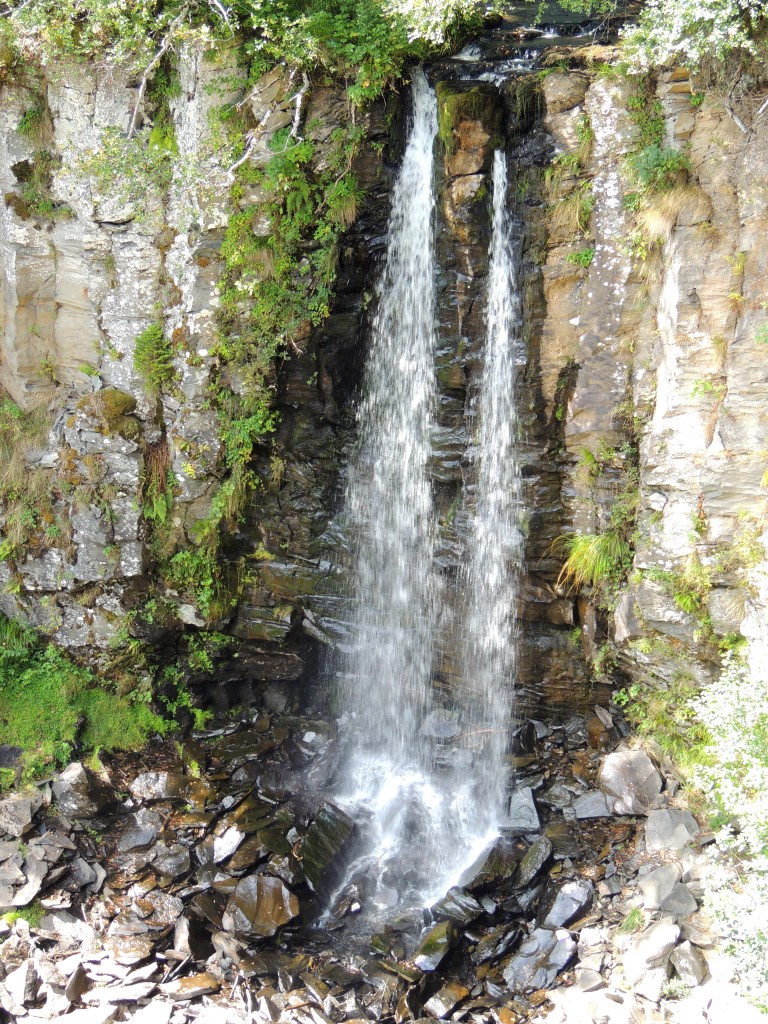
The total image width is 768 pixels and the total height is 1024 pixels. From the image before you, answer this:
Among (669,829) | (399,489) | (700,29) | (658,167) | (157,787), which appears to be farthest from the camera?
(399,489)

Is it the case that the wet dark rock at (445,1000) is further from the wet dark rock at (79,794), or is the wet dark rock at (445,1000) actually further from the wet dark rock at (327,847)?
the wet dark rock at (79,794)

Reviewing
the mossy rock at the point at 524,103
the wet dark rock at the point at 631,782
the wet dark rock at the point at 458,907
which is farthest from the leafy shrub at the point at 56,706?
the mossy rock at the point at 524,103

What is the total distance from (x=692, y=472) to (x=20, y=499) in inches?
304

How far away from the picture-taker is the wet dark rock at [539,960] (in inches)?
261

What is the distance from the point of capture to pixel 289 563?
9906 mm

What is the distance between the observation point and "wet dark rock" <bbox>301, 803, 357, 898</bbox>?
7.91 meters

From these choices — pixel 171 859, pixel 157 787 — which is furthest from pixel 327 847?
pixel 157 787

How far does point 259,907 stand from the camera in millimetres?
7379

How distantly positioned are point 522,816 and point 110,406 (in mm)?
6685

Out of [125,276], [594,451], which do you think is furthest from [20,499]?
[594,451]

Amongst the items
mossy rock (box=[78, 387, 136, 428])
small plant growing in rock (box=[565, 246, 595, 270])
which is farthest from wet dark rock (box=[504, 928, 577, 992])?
mossy rock (box=[78, 387, 136, 428])

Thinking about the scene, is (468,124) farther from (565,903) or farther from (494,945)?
(494,945)

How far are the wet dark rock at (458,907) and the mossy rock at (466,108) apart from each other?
7.68 metres

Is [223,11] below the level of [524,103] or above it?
above
